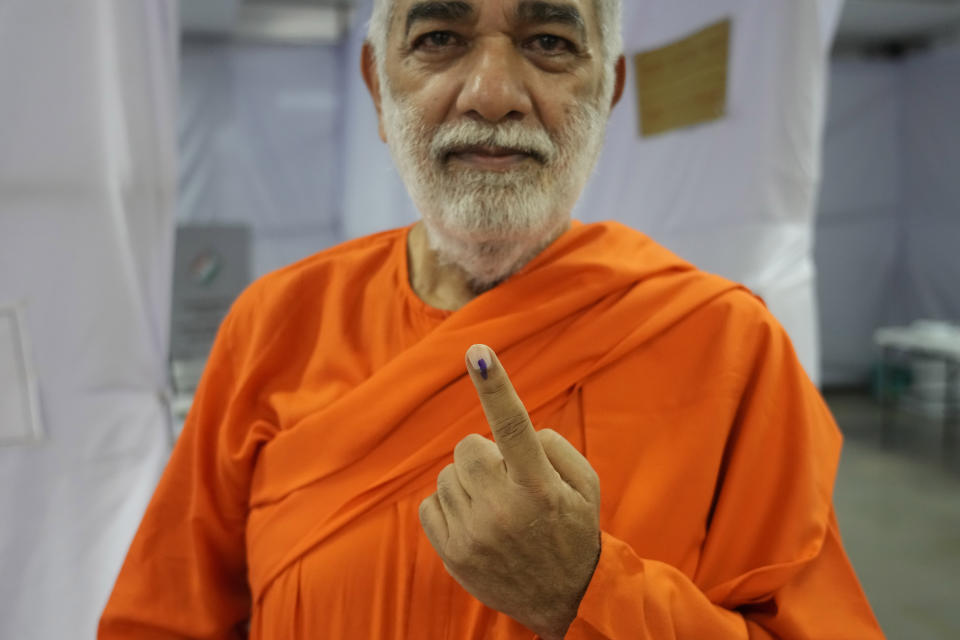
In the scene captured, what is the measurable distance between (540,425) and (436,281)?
29 centimetres

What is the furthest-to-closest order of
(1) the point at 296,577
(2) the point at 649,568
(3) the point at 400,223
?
1. (3) the point at 400,223
2. (1) the point at 296,577
3. (2) the point at 649,568

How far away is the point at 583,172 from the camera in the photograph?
3.00 ft

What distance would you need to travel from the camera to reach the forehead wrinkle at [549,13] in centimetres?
81

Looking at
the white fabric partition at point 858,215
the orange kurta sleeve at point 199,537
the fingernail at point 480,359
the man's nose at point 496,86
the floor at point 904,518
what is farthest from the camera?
the white fabric partition at point 858,215

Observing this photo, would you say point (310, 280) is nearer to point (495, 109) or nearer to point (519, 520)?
point (495, 109)

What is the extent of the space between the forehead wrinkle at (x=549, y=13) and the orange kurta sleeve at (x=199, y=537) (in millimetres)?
606

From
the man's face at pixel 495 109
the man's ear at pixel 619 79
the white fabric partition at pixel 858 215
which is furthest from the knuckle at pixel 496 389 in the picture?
the white fabric partition at pixel 858 215

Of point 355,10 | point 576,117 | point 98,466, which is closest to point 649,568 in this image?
A: point 576,117

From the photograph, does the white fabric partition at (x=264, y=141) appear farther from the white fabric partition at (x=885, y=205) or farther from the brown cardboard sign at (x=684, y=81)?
the white fabric partition at (x=885, y=205)

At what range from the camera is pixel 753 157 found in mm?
1580

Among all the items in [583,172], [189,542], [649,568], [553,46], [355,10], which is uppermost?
[355,10]

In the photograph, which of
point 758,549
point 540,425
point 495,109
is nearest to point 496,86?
point 495,109

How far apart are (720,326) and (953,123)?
6305 mm

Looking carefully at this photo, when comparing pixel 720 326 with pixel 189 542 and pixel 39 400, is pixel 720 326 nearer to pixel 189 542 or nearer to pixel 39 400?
pixel 189 542
